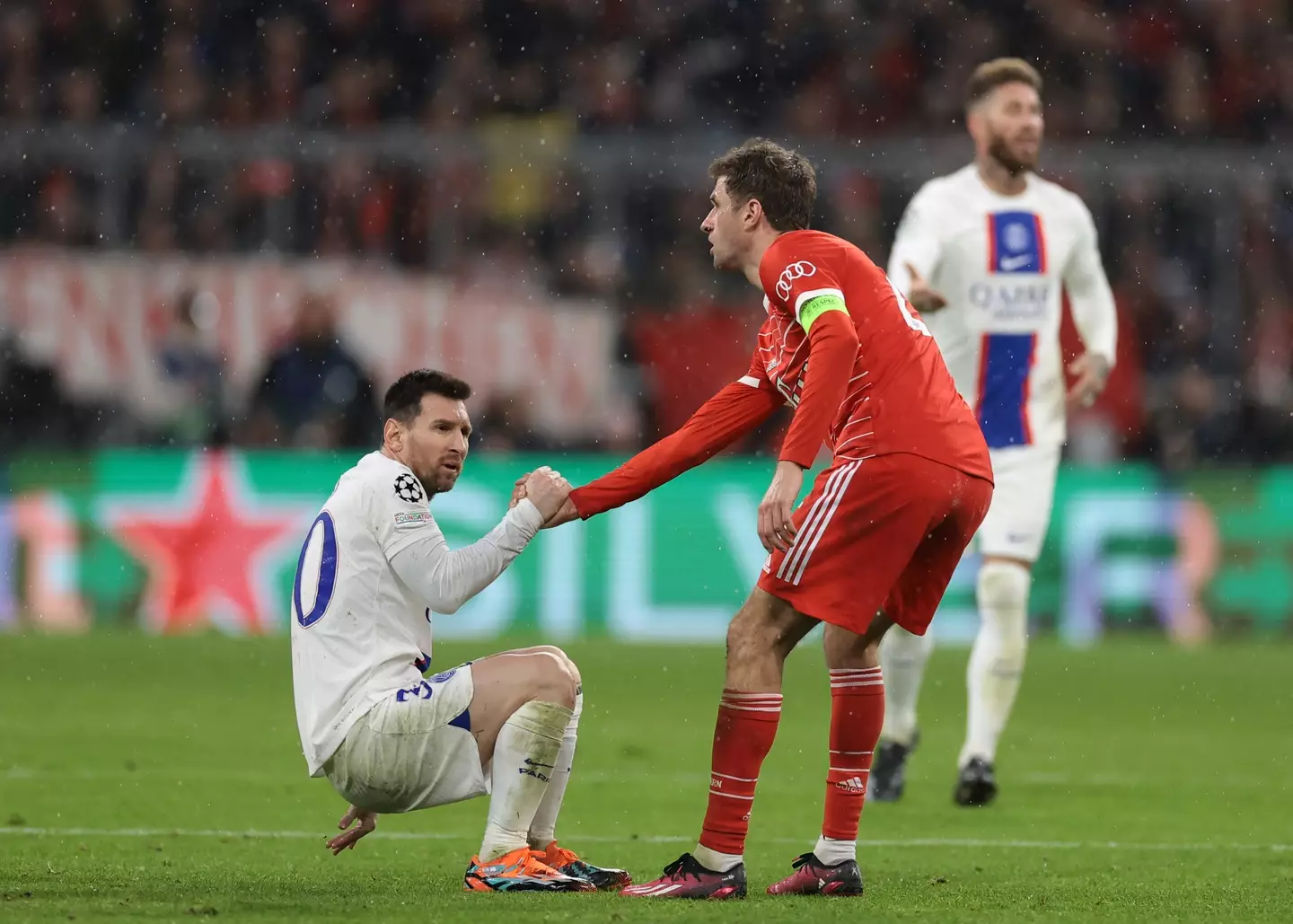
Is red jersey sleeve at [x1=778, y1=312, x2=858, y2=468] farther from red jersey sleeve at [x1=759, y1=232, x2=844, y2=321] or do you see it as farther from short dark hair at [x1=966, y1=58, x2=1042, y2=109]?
short dark hair at [x1=966, y1=58, x2=1042, y2=109]

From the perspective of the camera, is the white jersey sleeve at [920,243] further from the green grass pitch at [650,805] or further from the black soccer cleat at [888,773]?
the green grass pitch at [650,805]

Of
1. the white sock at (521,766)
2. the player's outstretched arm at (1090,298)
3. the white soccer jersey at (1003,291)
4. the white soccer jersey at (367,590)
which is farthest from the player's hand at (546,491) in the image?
the player's outstretched arm at (1090,298)

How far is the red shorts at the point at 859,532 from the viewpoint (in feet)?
17.0

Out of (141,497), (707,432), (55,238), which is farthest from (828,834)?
(55,238)

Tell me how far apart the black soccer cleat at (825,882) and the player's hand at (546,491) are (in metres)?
1.13

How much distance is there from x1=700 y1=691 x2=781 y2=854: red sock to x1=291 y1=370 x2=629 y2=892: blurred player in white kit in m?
0.37

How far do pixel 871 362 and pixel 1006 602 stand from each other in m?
2.72

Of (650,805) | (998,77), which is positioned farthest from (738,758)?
(998,77)

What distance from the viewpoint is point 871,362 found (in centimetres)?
532

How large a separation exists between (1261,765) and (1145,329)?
8.96 meters

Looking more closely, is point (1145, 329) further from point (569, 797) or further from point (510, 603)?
point (569, 797)

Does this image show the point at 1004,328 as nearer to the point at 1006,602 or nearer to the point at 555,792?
the point at 1006,602

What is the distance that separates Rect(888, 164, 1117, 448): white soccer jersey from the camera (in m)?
8.05

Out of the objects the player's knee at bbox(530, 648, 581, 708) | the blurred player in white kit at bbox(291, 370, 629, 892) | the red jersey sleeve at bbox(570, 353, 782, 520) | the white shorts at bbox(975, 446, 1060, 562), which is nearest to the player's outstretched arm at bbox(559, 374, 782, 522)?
the red jersey sleeve at bbox(570, 353, 782, 520)
